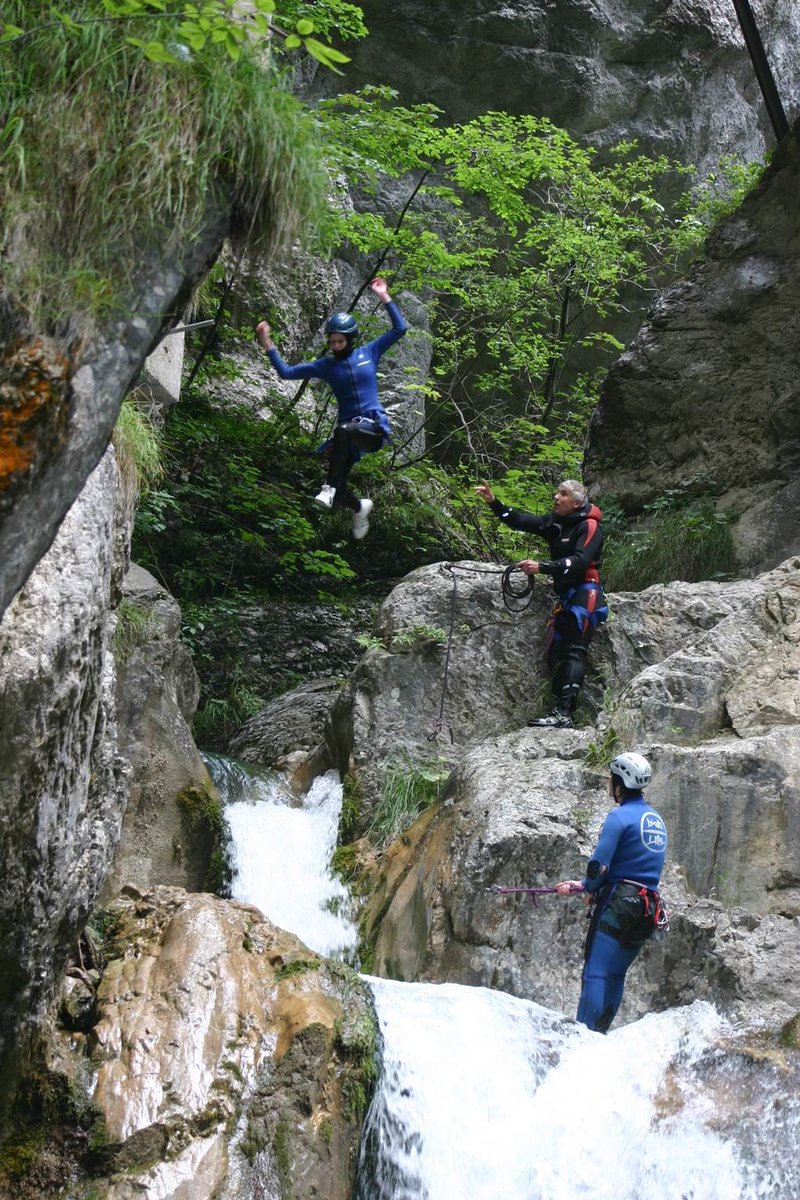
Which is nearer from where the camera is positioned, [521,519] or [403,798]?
[403,798]

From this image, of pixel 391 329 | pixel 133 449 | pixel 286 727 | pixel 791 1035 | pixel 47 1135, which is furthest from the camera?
pixel 286 727

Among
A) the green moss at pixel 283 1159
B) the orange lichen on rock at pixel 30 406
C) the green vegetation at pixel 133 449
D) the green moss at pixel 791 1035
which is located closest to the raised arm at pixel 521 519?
the green vegetation at pixel 133 449

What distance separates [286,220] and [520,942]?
16.5 ft

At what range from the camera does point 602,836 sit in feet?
24.2

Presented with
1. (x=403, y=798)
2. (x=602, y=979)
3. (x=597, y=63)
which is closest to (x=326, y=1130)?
(x=602, y=979)

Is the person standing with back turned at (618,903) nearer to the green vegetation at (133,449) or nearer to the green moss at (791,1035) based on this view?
the green moss at (791,1035)

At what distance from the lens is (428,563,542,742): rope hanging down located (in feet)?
37.1

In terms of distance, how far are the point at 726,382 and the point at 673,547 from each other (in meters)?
2.15

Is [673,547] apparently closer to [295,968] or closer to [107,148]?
[295,968]

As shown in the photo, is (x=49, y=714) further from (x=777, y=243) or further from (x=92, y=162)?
(x=777, y=243)

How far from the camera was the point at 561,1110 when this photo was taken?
21.7ft

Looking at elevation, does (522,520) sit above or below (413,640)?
above

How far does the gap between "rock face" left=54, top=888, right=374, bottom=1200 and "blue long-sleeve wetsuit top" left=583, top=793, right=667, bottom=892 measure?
164 cm

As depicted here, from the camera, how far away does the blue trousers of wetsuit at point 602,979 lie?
7277mm
